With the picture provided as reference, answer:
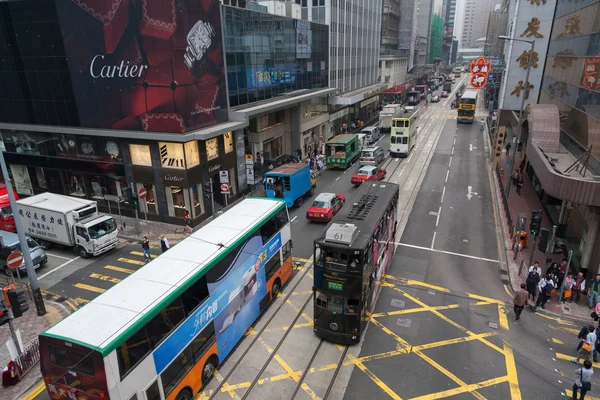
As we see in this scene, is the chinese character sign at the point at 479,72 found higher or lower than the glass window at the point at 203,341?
higher

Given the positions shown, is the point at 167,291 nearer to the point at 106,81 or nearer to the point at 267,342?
the point at 267,342

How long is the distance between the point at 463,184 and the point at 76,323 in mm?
31013

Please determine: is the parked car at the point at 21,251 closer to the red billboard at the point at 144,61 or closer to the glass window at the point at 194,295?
the red billboard at the point at 144,61

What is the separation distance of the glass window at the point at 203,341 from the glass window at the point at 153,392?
4.71ft

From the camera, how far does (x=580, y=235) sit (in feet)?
65.9

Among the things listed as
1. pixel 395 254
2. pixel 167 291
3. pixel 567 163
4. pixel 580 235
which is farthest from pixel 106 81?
pixel 580 235

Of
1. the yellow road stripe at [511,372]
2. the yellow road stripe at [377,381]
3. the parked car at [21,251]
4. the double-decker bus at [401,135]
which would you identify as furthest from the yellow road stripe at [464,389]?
the double-decker bus at [401,135]

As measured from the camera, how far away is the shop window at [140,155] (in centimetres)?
2412

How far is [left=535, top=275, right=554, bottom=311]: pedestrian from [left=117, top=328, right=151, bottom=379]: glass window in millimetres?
14632

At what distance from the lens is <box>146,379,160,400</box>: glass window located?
920cm

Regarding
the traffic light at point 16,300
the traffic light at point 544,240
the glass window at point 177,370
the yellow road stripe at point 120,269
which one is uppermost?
the traffic light at point 544,240

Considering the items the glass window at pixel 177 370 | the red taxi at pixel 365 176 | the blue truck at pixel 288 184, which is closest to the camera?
the glass window at pixel 177 370

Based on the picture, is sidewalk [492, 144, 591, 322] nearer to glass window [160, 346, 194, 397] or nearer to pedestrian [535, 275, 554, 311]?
pedestrian [535, 275, 554, 311]

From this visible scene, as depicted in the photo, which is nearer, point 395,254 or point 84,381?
point 84,381
